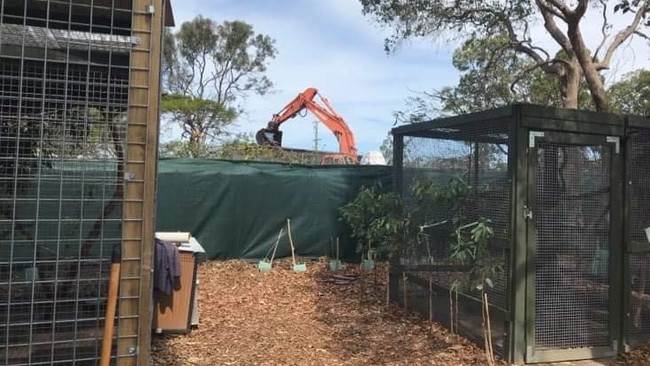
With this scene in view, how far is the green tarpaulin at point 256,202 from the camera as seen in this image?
29.9 feet

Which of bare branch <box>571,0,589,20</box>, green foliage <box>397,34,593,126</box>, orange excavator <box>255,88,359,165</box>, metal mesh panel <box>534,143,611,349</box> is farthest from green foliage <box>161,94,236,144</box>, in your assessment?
metal mesh panel <box>534,143,611,349</box>

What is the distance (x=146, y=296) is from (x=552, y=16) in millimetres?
7818

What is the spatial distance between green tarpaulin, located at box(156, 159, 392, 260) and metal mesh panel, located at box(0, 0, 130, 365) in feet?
18.8

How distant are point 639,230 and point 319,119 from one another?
1684cm

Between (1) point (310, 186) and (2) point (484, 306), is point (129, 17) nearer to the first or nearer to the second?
(2) point (484, 306)

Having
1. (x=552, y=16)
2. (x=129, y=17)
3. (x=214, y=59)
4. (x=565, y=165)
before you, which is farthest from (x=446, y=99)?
(x=214, y=59)

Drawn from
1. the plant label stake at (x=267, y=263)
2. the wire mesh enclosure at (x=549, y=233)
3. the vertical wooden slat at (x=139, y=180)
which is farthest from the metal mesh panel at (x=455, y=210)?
the vertical wooden slat at (x=139, y=180)

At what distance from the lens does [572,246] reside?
4.98 meters

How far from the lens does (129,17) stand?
325 cm

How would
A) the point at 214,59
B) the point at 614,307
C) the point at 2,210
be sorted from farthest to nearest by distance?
the point at 214,59
the point at 614,307
the point at 2,210

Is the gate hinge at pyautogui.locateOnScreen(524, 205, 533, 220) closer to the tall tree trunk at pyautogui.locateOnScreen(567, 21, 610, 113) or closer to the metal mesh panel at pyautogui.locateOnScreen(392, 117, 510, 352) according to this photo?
the metal mesh panel at pyautogui.locateOnScreen(392, 117, 510, 352)

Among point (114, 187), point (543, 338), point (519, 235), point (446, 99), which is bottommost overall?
point (543, 338)

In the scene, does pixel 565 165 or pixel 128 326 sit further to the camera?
pixel 565 165

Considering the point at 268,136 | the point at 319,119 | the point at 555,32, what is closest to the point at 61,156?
the point at 555,32
